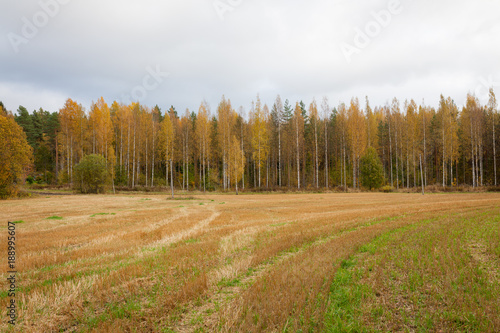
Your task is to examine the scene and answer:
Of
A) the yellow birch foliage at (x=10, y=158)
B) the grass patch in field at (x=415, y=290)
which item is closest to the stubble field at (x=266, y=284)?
the grass patch in field at (x=415, y=290)

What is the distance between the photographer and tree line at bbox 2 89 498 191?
2159 inches

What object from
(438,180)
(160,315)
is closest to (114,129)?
(160,315)

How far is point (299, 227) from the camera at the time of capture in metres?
12.2

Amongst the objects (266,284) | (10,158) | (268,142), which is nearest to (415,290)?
(266,284)

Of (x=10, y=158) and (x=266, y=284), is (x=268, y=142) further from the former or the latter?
(x=266, y=284)

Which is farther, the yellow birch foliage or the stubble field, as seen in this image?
the yellow birch foliage

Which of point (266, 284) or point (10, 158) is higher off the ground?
point (10, 158)

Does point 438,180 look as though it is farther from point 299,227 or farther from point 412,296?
point 412,296

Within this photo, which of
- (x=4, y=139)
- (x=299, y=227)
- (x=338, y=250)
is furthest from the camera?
(x=4, y=139)

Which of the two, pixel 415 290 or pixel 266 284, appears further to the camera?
pixel 266 284

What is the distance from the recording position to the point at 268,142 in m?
63.2

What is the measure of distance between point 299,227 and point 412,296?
299 inches

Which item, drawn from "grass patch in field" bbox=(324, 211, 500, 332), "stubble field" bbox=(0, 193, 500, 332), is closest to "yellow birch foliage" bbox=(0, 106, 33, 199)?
"stubble field" bbox=(0, 193, 500, 332)

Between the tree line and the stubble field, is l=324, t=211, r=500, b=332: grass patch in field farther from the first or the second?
the tree line
